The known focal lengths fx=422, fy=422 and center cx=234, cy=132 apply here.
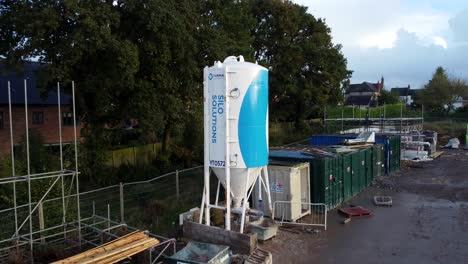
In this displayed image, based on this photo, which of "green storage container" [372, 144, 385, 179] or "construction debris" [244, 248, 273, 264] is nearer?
"construction debris" [244, 248, 273, 264]

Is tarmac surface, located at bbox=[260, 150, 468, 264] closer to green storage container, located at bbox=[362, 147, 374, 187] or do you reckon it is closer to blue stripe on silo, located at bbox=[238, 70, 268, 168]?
green storage container, located at bbox=[362, 147, 374, 187]

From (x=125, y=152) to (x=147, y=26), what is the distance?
946cm

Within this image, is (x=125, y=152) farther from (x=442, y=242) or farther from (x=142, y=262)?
(x=442, y=242)

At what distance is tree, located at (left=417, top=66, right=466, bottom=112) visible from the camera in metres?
57.2

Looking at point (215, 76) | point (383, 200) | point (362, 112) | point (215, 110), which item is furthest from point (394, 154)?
point (362, 112)

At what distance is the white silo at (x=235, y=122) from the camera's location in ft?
36.0

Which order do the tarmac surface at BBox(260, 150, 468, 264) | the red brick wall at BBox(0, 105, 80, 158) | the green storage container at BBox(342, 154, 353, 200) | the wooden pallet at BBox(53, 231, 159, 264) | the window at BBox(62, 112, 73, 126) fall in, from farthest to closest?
the window at BBox(62, 112, 73, 126)
the red brick wall at BBox(0, 105, 80, 158)
the green storage container at BBox(342, 154, 353, 200)
the tarmac surface at BBox(260, 150, 468, 264)
the wooden pallet at BBox(53, 231, 159, 264)

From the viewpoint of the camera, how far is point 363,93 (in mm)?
95688

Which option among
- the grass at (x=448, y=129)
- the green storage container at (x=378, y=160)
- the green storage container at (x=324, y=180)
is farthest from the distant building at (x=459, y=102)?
the green storage container at (x=324, y=180)

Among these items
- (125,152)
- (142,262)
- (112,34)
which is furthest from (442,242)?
(125,152)

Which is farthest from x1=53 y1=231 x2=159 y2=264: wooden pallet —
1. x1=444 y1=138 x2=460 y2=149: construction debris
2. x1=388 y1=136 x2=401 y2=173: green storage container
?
x1=444 y1=138 x2=460 y2=149: construction debris

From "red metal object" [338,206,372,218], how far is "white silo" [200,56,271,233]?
4.96 m

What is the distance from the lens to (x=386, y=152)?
22.6 meters

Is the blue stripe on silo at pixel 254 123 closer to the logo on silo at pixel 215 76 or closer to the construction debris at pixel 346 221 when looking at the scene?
the logo on silo at pixel 215 76
